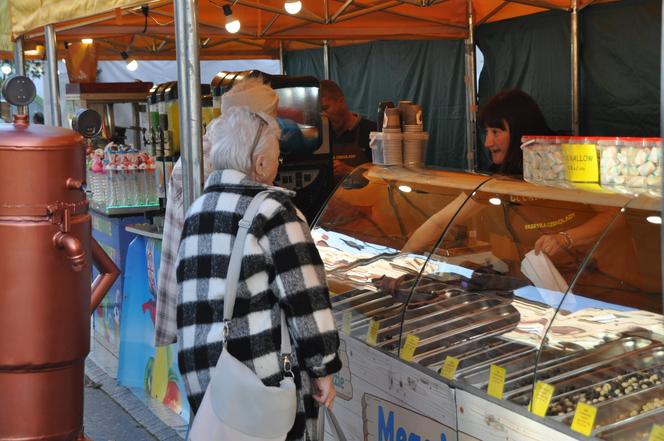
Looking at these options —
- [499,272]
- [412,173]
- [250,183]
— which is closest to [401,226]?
[412,173]

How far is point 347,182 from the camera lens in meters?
4.12

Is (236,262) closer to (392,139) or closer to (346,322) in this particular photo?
(346,322)

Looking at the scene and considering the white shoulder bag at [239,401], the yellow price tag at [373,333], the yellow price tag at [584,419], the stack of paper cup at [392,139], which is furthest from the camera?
the stack of paper cup at [392,139]

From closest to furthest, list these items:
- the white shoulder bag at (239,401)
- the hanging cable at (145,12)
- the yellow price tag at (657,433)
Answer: the yellow price tag at (657,433) < the white shoulder bag at (239,401) < the hanging cable at (145,12)

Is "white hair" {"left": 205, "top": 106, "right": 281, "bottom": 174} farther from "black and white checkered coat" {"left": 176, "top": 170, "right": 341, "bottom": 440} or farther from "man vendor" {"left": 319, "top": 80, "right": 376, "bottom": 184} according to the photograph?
"man vendor" {"left": 319, "top": 80, "right": 376, "bottom": 184}

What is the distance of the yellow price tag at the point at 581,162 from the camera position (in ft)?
9.86

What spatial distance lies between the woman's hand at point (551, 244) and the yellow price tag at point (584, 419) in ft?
2.26

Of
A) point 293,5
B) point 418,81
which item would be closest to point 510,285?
point 293,5

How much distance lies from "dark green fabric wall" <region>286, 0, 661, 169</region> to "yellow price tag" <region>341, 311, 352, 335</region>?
3787mm

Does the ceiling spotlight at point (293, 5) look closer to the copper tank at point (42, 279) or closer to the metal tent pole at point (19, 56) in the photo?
the metal tent pole at point (19, 56)

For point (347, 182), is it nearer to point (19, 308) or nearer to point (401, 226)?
point (401, 226)

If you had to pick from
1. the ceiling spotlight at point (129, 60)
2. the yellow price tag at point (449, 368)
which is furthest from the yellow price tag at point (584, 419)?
the ceiling spotlight at point (129, 60)

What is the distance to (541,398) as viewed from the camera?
2594mm

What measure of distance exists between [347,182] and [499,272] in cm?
113
